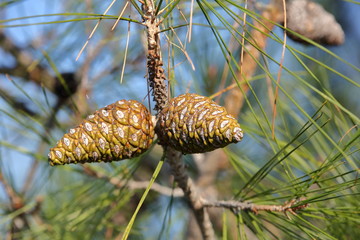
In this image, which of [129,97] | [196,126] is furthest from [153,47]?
[129,97]

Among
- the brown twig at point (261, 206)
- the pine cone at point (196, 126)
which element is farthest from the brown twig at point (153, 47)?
the brown twig at point (261, 206)

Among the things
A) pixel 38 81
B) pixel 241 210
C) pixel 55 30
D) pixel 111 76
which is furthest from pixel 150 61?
pixel 55 30

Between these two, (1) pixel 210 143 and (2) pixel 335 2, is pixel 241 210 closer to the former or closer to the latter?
(1) pixel 210 143

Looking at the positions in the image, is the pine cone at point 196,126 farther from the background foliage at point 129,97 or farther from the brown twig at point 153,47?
the background foliage at point 129,97

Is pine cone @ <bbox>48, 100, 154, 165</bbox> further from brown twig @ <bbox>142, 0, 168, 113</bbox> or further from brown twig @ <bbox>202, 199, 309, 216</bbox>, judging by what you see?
brown twig @ <bbox>202, 199, 309, 216</bbox>

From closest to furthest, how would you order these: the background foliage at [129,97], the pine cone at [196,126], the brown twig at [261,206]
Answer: the pine cone at [196,126]
the brown twig at [261,206]
the background foliage at [129,97]

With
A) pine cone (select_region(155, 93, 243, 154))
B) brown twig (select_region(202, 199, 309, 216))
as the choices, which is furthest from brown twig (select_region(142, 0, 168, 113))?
brown twig (select_region(202, 199, 309, 216))

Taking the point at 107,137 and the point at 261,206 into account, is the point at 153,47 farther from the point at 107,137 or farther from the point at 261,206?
the point at 261,206
